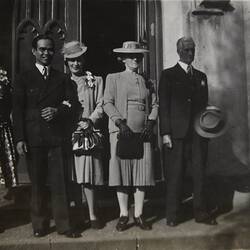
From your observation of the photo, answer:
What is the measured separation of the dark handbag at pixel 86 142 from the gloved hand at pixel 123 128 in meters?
0.21

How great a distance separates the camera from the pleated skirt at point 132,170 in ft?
13.3

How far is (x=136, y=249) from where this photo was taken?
3.76 meters

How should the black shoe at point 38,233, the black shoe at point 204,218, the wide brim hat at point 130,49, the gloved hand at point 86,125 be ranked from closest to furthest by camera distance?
the black shoe at point 38,233, the gloved hand at point 86,125, the wide brim hat at point 130,49, the black shoe at point 204,218

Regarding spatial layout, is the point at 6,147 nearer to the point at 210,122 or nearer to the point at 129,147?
the point at 129,147

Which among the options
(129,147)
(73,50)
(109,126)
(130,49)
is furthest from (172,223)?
(73,50)

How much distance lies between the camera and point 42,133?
12.6 ft

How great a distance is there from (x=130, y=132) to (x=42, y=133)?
2.64 ft

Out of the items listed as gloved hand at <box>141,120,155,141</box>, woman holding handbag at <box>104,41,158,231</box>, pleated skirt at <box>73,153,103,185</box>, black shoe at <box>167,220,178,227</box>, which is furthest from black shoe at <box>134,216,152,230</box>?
gloved hand at <box>141,120,155,141</box>

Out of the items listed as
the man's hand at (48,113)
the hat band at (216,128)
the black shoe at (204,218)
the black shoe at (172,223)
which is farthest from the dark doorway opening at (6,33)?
the black shoe at (204,218)

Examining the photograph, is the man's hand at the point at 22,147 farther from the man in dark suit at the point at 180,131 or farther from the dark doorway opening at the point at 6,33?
the dark doorway opening at the point at 6,33

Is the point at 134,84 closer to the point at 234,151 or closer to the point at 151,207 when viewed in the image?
the point at 151,207

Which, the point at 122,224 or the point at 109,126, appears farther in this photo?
the point at 109,126

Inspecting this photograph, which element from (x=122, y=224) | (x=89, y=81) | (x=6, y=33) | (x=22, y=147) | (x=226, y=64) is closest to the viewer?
(x=22, y=147)

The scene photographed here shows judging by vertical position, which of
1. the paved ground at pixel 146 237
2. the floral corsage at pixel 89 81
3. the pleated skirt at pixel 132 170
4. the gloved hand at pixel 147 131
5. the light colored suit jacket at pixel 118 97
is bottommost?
the paved ground at pixel 146 237
